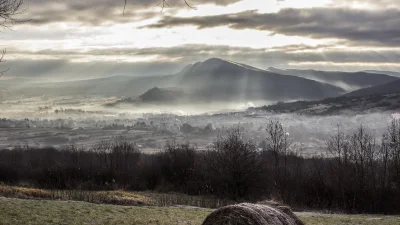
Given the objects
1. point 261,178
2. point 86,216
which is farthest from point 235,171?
point 86,216

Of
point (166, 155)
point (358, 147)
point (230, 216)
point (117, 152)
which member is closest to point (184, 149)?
point (166, 155)

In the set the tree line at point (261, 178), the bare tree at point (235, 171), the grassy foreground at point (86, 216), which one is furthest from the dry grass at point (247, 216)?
the bare tree at point (235, 171)

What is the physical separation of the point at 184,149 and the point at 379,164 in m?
44.2

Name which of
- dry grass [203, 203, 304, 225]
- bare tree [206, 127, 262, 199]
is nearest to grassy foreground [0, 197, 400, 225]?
dry grass [203, 203, 304, 225]

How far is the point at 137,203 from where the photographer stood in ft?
137

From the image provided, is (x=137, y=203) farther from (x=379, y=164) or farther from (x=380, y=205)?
(x=379, y=164)

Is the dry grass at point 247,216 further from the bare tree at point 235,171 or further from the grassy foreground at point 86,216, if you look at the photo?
the bare tree at point 235,171

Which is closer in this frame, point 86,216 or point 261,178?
point 86,216

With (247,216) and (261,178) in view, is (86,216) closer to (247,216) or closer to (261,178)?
(247,216)

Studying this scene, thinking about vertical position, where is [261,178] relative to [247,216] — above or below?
below

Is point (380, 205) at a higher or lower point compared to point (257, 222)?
lower

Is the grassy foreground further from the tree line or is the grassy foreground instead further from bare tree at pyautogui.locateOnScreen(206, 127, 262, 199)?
bare tree at pyautogui.locateOnScreen(206, 127, 262, 199)

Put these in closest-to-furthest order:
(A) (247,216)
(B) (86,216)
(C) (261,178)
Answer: (A) (247,216) < (B) (86,216) < (C) (261,178)

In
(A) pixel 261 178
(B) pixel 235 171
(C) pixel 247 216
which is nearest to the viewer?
(C) pixel 247 216
